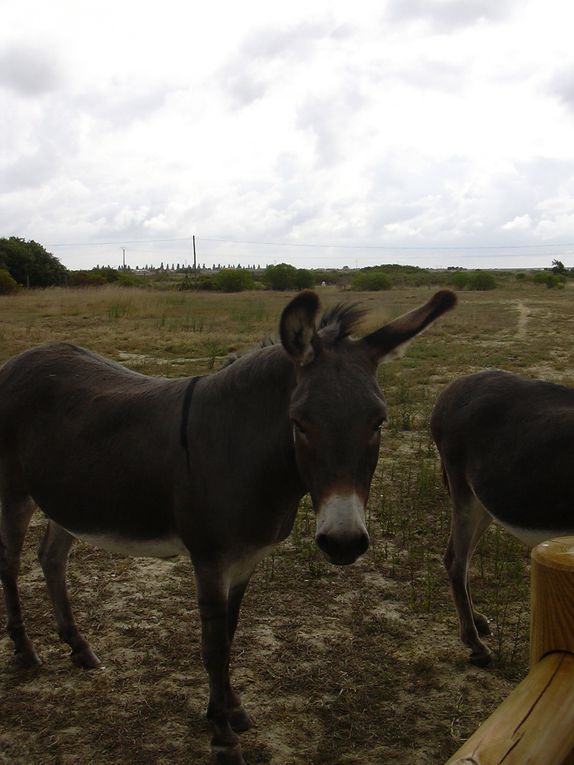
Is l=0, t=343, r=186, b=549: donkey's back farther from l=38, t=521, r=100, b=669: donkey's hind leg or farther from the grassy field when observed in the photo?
the grassy field

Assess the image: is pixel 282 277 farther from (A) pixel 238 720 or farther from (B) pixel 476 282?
(A) pixel 238 720

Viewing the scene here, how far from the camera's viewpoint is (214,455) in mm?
2680

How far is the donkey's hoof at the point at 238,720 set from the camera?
3.05 m

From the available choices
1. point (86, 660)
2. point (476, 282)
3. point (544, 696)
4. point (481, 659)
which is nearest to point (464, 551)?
point (481, 659)

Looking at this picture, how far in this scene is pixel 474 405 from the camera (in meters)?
3.94

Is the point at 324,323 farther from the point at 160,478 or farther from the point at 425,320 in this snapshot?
the point at 160,478

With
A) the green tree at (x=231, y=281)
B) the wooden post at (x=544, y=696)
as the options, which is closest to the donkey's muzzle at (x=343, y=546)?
the wooden post at (x=544, y=696)

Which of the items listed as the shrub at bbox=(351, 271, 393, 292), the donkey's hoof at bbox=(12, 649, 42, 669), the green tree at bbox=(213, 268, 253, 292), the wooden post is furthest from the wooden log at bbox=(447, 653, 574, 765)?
the shrub at bbox=(351, 271, 393, 292)

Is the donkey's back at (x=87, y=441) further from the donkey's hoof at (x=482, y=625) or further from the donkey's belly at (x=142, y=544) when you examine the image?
the donkey's hoof at (x=482, y=625)

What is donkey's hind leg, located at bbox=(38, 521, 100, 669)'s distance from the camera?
3.56 meters

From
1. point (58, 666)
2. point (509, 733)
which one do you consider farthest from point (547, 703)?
point (58, 666)

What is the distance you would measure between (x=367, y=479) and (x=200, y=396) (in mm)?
994

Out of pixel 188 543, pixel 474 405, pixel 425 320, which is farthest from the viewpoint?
pixel 474 405

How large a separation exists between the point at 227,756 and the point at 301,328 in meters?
2.01
